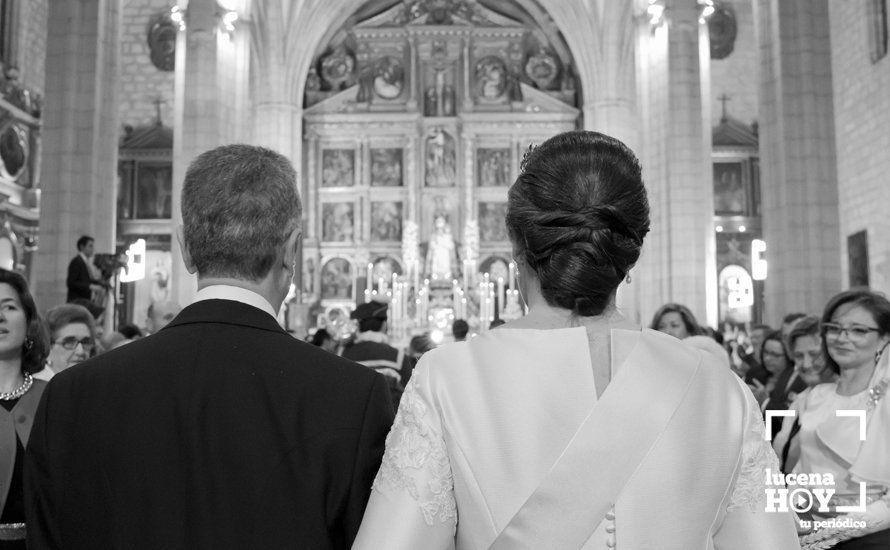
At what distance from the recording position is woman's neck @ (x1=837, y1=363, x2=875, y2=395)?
4.00m

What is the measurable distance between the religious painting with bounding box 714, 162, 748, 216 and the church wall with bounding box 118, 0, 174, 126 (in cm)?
1544

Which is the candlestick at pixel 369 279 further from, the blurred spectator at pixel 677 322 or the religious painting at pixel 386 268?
the blurred spectator at pixel 677 322

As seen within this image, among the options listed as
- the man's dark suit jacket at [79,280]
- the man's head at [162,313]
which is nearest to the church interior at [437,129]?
the man's dark suit jacket at [79,280]

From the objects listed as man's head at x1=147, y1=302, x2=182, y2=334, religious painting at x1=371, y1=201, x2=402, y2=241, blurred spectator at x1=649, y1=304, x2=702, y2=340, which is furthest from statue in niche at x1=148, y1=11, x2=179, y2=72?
blurred spectator at x1=649, y1=304, x2=702, y2=340

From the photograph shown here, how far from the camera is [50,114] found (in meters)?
13.1

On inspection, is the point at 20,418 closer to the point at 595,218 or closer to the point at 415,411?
the point at 415,411

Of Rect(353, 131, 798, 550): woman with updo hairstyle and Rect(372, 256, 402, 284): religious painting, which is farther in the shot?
Rect(372, 256, 402, 284): religious painting

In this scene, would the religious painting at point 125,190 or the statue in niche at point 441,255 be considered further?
the statue in niche at point 441,255

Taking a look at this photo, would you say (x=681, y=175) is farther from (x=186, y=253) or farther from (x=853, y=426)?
(x=186, y=253)

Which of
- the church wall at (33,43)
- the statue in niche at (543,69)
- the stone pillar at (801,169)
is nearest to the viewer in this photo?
the stone pillar at (801,169)

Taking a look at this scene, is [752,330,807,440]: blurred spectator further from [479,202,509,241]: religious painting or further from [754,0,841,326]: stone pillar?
[479,202,509,241]: religious painting

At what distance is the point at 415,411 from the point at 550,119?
95.4ft

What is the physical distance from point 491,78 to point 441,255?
624cm

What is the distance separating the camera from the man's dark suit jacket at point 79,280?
11.1 metres
